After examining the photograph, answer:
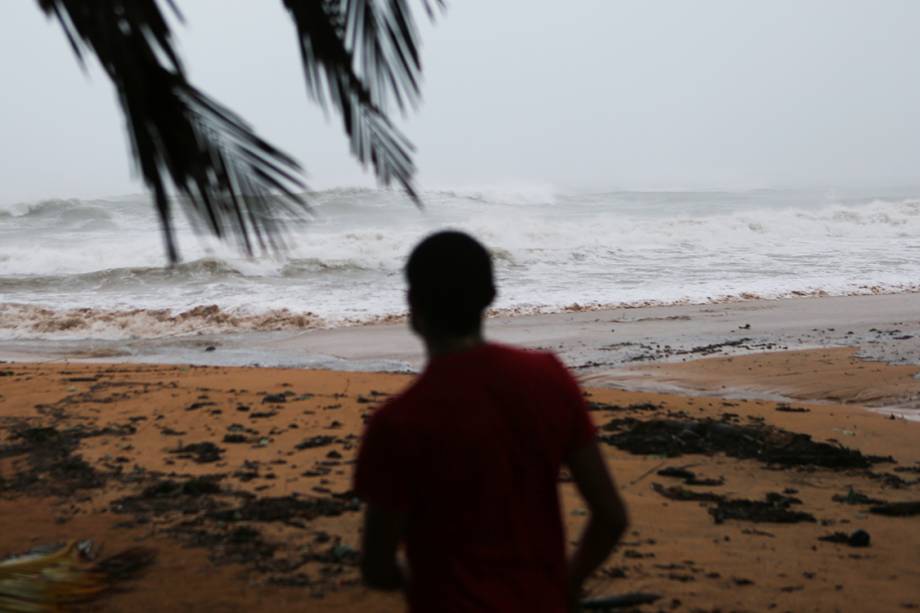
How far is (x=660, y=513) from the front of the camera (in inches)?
174

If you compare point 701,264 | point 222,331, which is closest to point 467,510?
point 222,331

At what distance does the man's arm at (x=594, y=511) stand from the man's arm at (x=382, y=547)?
0.33m

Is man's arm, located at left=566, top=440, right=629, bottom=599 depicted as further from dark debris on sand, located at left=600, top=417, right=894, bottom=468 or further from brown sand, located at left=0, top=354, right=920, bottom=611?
dark debris on sand, located at left=600, top=417, right=894, bottom=468

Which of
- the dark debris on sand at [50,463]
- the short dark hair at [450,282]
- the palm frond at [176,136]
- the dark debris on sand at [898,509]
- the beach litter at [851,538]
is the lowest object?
the dark debris on sand at [898,509]

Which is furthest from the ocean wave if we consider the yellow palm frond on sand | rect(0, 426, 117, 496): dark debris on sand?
the yellow palm frond on sand

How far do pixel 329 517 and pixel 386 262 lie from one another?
18.2m

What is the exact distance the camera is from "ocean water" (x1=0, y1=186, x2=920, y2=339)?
15547 millimetres

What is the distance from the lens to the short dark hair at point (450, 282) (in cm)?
157

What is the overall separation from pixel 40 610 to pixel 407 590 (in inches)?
64.1

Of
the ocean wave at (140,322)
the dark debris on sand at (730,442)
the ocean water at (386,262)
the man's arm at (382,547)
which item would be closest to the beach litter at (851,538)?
the dark debris on sand at (730,442)

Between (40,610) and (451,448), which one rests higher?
(451,448)

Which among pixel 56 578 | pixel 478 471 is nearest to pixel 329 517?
pixel 56 578

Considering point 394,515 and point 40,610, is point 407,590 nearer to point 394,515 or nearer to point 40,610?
point 394,515

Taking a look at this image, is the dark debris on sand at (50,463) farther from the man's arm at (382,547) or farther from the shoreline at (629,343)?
the shoreline at (629,343)
